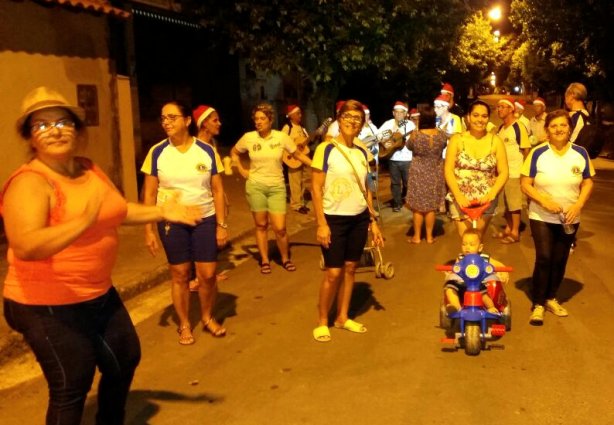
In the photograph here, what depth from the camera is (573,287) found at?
6.88m

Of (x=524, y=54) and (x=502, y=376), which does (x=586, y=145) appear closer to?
(x=502, y=376)

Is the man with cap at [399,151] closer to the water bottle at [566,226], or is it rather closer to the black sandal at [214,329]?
the water bottle at [566,226]

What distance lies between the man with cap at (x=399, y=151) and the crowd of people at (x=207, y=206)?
0.03m

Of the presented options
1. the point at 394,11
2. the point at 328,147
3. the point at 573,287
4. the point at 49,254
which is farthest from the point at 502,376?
the point at 394,11

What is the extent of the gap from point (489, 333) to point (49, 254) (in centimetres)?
348

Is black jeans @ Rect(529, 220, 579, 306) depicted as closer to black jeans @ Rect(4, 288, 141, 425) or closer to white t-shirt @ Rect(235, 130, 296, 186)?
white t-shirt @ Rect(235, 130, 296, 186)

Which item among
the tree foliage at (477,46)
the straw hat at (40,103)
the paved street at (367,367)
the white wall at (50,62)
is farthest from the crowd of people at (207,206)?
the tree foliage at (477,46)

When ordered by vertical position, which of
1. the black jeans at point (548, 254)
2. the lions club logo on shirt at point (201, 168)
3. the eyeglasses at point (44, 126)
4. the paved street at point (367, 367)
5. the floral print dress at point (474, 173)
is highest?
the eyeglasses at point (44, 126)

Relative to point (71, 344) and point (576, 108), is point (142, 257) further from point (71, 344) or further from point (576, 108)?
point (576, 108)

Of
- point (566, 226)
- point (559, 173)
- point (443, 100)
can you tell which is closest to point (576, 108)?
point (443, 100)

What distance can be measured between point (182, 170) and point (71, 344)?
7.71ft

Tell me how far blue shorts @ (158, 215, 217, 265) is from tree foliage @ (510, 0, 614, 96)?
17348 mm

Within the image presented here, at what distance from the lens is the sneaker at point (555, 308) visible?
5.93 metres

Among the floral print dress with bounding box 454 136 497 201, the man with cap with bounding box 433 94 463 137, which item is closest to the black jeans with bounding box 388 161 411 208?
the man with cap with bounding box 433 94 463 137
